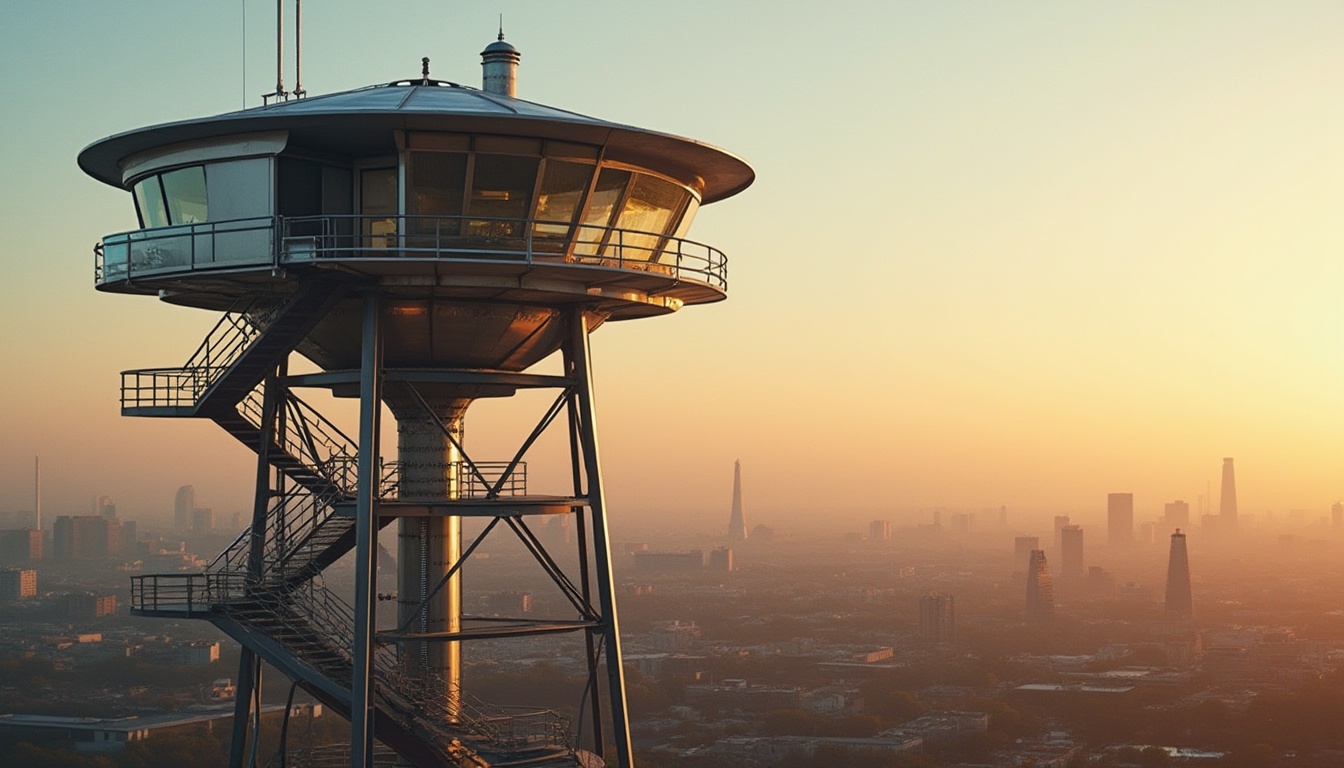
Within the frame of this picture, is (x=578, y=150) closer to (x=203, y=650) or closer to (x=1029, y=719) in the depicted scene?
(x=1029, y=719)

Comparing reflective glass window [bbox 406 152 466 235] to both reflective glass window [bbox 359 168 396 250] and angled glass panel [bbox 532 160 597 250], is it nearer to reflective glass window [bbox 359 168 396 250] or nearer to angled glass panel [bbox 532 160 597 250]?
reflective glass window [bbox 359 168 396 250]

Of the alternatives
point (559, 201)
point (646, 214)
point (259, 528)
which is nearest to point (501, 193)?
point (559, 201)

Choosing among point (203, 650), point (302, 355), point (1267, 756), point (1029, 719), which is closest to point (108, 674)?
point (203, 650)

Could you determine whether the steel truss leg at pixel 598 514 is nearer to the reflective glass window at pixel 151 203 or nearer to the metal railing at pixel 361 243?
the metal railing at pixel 361 243

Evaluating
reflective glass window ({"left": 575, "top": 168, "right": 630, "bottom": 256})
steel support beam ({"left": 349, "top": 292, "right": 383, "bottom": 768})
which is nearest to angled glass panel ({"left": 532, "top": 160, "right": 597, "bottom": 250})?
reflective glass window ({"left": 575, "top": 168, "right": 630, "bottom": 256})

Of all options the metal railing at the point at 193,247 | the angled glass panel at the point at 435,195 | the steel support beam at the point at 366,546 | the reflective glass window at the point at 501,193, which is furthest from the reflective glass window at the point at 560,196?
the metal railing at the point at 193,247

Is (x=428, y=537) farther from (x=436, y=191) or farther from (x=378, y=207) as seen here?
(x=436, y=191)
